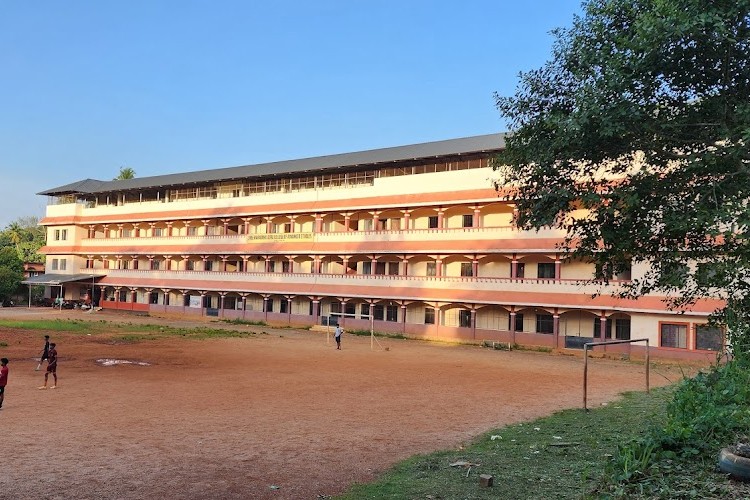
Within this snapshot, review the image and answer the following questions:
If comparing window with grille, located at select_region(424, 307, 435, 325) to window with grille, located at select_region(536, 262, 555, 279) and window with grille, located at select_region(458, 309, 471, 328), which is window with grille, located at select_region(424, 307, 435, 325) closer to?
window with grille, located at select_region(458, 309, 471, 328)

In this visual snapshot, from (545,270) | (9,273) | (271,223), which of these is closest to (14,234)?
(9,273)

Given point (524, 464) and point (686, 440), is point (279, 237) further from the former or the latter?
point (686, 440)

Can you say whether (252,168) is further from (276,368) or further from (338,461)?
(338,461)

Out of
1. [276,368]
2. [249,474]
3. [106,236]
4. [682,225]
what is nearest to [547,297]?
[276,368]

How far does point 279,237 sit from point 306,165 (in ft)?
22.6

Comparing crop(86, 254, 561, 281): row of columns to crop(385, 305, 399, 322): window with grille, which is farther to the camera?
crop(385, 305, 399, 322): window with grille

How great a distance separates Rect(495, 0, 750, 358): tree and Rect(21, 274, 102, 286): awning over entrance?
2374 inches

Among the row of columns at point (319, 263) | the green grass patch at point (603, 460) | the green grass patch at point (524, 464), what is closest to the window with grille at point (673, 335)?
the row of columns at point (319, 263)

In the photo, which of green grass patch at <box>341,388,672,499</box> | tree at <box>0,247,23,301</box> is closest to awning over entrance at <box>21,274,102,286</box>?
tree at <box>0,247,23,301</box>

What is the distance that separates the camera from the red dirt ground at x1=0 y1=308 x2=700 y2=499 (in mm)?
9898

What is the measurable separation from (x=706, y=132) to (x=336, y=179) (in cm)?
3896

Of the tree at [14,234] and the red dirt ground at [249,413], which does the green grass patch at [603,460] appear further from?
the tree at [14,234]

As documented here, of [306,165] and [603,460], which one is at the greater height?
[306,165]

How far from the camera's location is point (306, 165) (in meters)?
51.2
